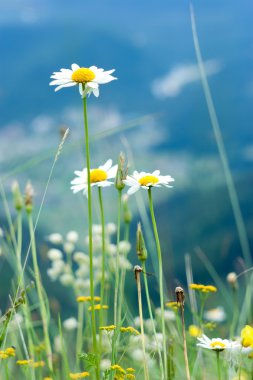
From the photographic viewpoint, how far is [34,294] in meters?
1.30

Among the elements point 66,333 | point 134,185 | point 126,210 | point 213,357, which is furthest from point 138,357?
point 134,185

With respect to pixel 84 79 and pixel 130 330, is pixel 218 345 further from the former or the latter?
pixel 84 79

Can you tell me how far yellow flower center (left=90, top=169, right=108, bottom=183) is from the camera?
74 cm

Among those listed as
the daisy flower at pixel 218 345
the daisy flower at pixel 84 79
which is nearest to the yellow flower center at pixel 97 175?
the daisy flower at pixel 84 79

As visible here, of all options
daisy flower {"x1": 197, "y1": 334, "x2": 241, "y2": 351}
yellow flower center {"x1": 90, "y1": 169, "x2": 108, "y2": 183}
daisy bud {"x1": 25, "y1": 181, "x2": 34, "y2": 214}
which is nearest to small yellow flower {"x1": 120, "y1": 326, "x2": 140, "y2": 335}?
daisy flower {"x1": 197, "y1": 334, "x2": 241, "y2": 351}

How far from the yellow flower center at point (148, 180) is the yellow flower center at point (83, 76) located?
0.12m

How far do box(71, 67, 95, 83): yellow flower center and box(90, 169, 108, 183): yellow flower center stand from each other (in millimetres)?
136

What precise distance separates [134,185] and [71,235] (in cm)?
89

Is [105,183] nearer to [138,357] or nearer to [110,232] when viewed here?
[138,357]

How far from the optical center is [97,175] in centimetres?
75

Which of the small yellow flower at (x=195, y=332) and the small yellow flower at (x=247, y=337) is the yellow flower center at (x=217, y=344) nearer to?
the small yellow flower at (x=247, y=337)

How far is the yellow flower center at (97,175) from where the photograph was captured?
742 mm

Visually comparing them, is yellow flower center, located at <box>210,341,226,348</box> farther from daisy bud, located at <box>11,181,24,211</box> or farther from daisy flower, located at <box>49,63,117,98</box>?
daisy bud, located at <box>11,181,24,211</box>

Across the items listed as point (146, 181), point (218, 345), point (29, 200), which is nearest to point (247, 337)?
point (218, 345)
